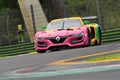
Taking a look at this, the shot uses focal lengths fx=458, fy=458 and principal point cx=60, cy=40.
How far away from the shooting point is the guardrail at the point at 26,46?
72.1 feet

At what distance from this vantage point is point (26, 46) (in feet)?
→ 77.9

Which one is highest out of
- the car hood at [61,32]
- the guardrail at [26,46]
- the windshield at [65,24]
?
the windshield at [65,24]

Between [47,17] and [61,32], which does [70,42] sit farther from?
[47,17]

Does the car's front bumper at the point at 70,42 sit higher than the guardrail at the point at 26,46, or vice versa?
the car's front bumper at the point at 70,42

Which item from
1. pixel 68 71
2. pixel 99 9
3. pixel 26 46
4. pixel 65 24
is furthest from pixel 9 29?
pixel 68 71

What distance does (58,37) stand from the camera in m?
16.9

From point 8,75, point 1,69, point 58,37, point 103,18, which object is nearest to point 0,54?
point 103,18

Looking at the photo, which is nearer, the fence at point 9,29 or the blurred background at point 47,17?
the blurred background at point 47,17

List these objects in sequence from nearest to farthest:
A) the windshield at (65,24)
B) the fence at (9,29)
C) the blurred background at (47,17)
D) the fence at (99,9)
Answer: the windshield at (65,24), the fence at (99,9), the blurred background at (47,17), the fence at (9,29)

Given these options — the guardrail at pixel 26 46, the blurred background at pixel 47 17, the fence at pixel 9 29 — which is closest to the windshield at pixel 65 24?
the guardrail at pixel 26 46

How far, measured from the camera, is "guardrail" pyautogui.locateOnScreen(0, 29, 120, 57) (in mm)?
21980

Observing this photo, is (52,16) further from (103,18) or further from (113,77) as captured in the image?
(113,77)

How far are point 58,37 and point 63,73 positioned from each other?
22.3ft

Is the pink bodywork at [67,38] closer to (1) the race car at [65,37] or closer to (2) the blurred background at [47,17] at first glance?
(1) the race car at [65,37]
